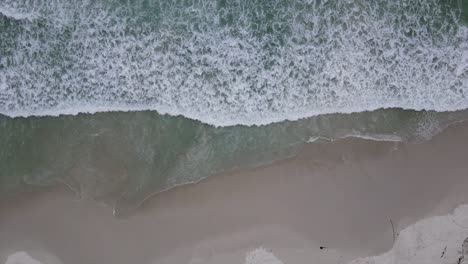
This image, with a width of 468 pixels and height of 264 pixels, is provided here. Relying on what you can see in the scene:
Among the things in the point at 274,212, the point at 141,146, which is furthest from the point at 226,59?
the point at 274,212

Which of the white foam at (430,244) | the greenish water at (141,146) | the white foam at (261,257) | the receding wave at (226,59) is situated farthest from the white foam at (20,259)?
the white foam at (430,244)

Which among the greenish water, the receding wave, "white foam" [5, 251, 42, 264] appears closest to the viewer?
"white foam" [5, 251, 42, 264]

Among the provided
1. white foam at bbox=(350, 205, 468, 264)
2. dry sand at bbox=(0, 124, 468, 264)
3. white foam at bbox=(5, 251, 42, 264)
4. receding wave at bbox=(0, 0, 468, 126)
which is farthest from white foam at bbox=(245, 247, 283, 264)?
white foam at bbox=(5, 251, 42, 264)

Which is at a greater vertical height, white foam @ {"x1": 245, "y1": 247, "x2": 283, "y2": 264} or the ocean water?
the ocean water

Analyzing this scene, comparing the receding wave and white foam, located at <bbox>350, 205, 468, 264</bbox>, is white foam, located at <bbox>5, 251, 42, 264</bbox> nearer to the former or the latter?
the receding wave

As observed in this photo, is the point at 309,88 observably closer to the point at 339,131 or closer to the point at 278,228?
the point at 339,131

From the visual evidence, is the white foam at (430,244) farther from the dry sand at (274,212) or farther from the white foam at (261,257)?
the white foam at (261,257)
